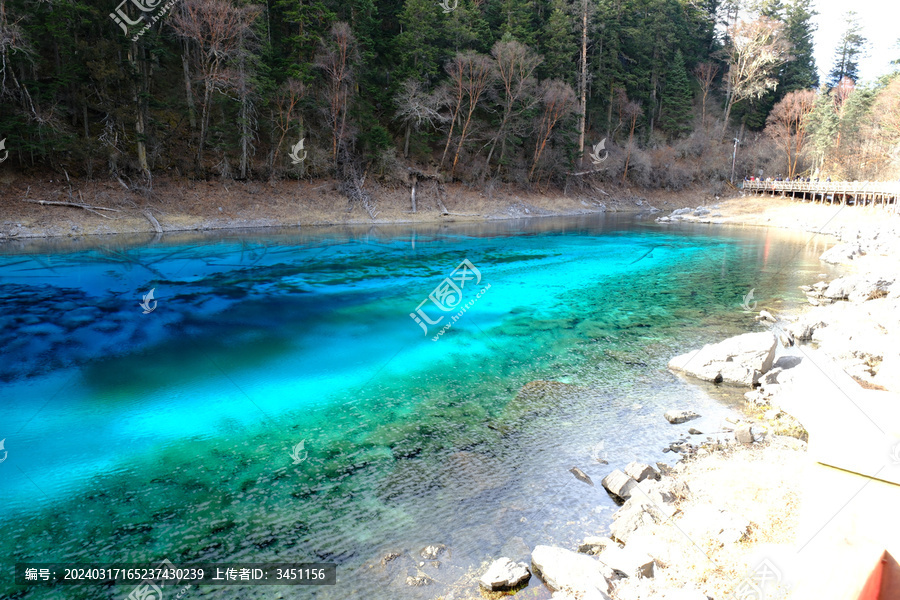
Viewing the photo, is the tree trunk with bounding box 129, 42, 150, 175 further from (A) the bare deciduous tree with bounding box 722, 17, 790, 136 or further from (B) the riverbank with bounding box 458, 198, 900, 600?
(A) the bare deciduous tree with bounding box 722, 17, 790, 136

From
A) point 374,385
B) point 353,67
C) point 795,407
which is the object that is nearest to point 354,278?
point 374,385

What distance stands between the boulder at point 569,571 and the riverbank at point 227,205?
27670mm

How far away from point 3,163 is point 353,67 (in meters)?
20.8

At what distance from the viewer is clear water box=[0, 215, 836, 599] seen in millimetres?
5430

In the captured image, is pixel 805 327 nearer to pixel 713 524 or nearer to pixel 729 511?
pixel 729 511

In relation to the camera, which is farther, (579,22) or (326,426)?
(579,22)

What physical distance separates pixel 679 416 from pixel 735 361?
7.93ft

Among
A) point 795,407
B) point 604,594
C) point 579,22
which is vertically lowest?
point 604,594

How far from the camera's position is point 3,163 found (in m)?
25.0

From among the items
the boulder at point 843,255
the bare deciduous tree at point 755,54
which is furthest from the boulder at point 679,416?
the bare deciduous tree at point 755,54

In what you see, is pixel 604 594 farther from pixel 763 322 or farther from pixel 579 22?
pixel 579 22

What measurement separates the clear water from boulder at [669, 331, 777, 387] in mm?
441

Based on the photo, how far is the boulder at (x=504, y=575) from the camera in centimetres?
462

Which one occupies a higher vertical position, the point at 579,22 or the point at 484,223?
the point at 579,22
